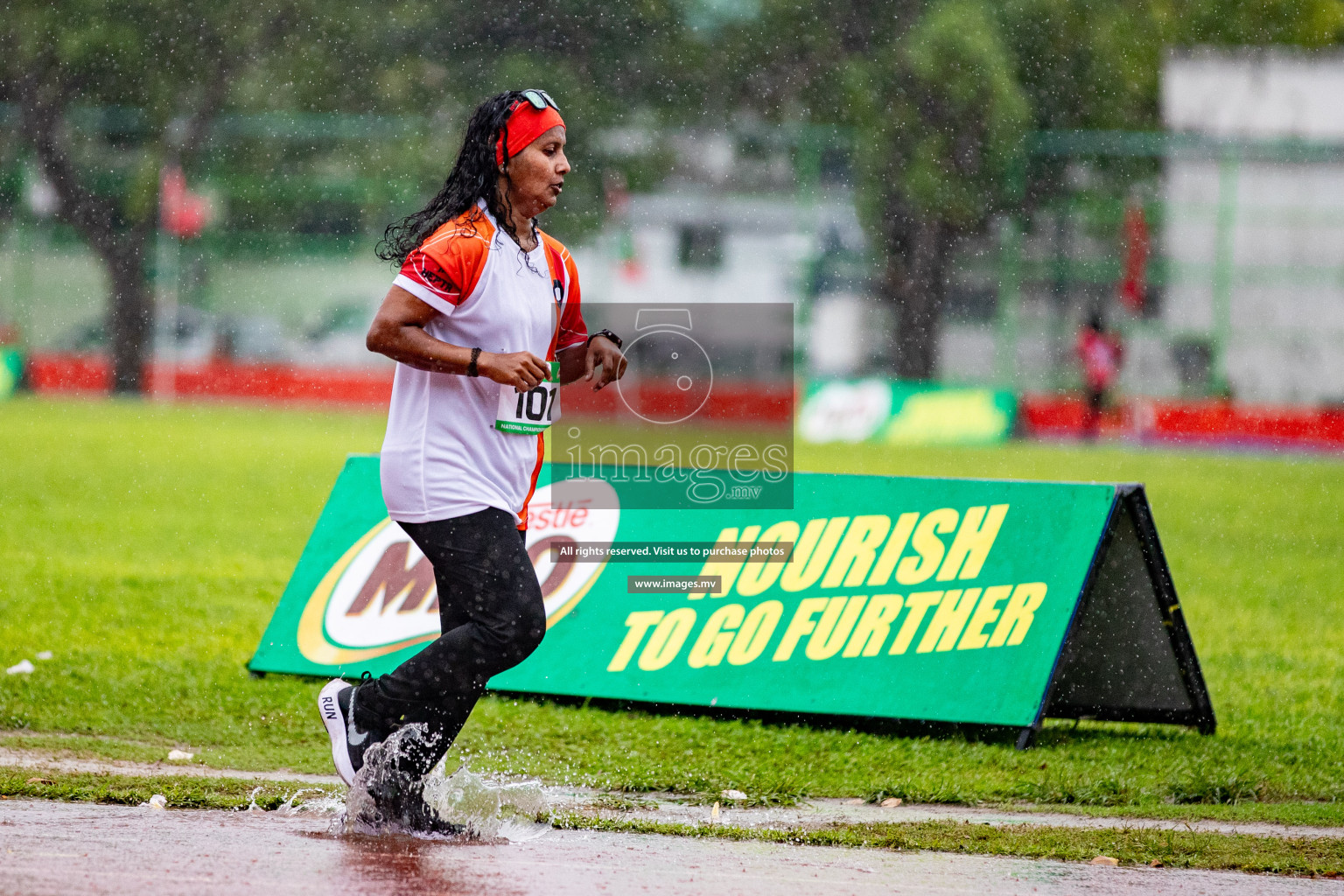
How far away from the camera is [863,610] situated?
6.34 meters

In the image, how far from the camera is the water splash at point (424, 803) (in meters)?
4.41

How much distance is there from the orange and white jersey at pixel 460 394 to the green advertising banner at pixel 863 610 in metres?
2.11

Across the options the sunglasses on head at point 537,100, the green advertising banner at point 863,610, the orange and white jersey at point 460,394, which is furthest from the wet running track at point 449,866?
the sunglasses on head at point 537,100

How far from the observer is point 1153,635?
6234mm

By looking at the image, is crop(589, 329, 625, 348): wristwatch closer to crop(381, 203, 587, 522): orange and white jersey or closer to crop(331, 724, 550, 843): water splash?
crop(381, 203, 587, 522): orange and white jersey

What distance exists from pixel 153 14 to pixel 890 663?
2990cm

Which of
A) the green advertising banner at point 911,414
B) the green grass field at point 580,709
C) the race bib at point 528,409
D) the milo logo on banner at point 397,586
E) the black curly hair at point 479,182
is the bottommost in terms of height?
the green advertising banner at point 911,414

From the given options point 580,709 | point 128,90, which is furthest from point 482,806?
point 128,90

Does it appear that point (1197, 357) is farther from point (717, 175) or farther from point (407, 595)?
point (407, 595)

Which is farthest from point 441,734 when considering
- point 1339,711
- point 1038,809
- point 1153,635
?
point 1339,711

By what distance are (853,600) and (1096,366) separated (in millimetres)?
19386

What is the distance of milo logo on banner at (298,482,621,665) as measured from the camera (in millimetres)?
6598

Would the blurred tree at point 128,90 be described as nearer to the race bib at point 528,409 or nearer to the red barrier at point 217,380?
the red barrier at point 217,380

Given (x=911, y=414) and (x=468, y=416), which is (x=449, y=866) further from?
(x=911, y=414)
